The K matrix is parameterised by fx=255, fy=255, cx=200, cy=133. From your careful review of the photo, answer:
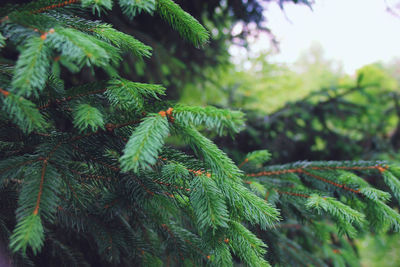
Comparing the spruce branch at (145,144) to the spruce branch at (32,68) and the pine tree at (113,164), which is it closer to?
the pine tree at (113,164)

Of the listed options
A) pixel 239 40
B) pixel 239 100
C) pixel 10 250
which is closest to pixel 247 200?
pixel 10 250

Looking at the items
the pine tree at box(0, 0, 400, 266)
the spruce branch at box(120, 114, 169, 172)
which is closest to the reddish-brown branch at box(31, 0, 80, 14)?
the pine tree at box(0, 0, 400, 266)

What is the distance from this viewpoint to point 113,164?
36.0 inches

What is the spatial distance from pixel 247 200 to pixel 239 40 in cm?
215

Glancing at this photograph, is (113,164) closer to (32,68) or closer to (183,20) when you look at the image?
(32,68)

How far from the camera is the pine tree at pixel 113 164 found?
2.14ft

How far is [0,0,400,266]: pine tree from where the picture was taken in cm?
65

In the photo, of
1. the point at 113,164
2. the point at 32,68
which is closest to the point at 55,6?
the point at 32,68

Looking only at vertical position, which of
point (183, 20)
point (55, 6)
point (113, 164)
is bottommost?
point (113, 164)

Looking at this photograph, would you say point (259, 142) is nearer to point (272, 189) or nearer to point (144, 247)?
point (272, 189)

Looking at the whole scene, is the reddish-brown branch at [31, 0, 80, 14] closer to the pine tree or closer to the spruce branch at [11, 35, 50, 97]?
the pine tree

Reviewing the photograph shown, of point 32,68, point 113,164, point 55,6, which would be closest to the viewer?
point 32,68

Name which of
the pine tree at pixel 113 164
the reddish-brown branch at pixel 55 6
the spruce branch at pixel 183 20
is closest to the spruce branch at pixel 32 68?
the pine tree at pixel 113 164

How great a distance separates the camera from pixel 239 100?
11.2ft
